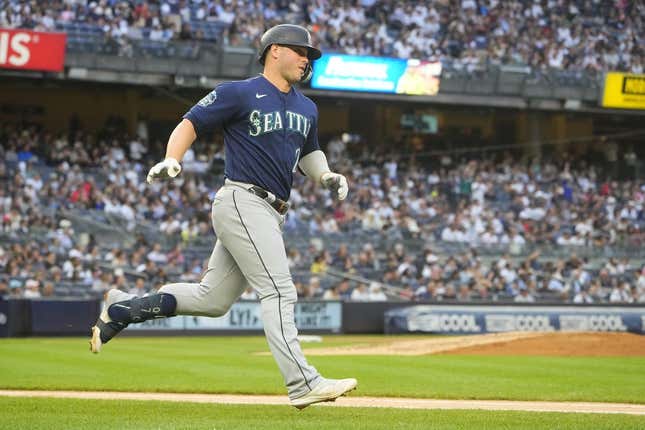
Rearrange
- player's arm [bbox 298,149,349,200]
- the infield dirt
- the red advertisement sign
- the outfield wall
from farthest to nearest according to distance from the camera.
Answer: the red advertisement sign → the outfield wall → the infield dirt → player's arm [bbox 298,149,349,200]

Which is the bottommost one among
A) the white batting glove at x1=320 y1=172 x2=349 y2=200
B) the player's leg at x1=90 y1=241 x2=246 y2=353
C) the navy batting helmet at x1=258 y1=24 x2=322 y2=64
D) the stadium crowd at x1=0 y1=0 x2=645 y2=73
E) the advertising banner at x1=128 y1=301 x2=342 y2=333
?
the advertising banner at x1=128 y1=301 x2=342 y2=333

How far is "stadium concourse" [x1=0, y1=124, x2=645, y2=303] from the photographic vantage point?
987 inches

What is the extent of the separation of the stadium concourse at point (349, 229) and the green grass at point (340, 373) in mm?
6721

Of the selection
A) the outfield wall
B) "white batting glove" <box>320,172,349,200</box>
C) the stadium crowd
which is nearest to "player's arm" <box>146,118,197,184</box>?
"white batting glove" <box>320,172,349,200</box>

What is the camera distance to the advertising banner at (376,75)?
31.0 metres

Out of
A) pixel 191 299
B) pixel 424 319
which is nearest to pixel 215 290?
pixel 191 299

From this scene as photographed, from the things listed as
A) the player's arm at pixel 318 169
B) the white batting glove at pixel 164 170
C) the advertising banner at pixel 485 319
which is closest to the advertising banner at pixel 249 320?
the advertising banner at pixel 485 319

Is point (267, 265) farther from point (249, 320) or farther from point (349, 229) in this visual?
point (349, 229)

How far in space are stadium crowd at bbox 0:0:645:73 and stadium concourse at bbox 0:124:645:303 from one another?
3.32m

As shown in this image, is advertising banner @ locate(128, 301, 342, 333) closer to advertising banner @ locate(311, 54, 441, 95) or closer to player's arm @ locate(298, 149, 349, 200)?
advertising banner @ locate(311, 54, 441, 95)

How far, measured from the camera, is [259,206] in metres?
6.82

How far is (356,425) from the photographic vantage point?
21.6 feet

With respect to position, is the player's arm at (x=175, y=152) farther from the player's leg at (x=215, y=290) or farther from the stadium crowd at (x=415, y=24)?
the stadium crowd at (x=415, y=24)

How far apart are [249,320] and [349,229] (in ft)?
17.9
